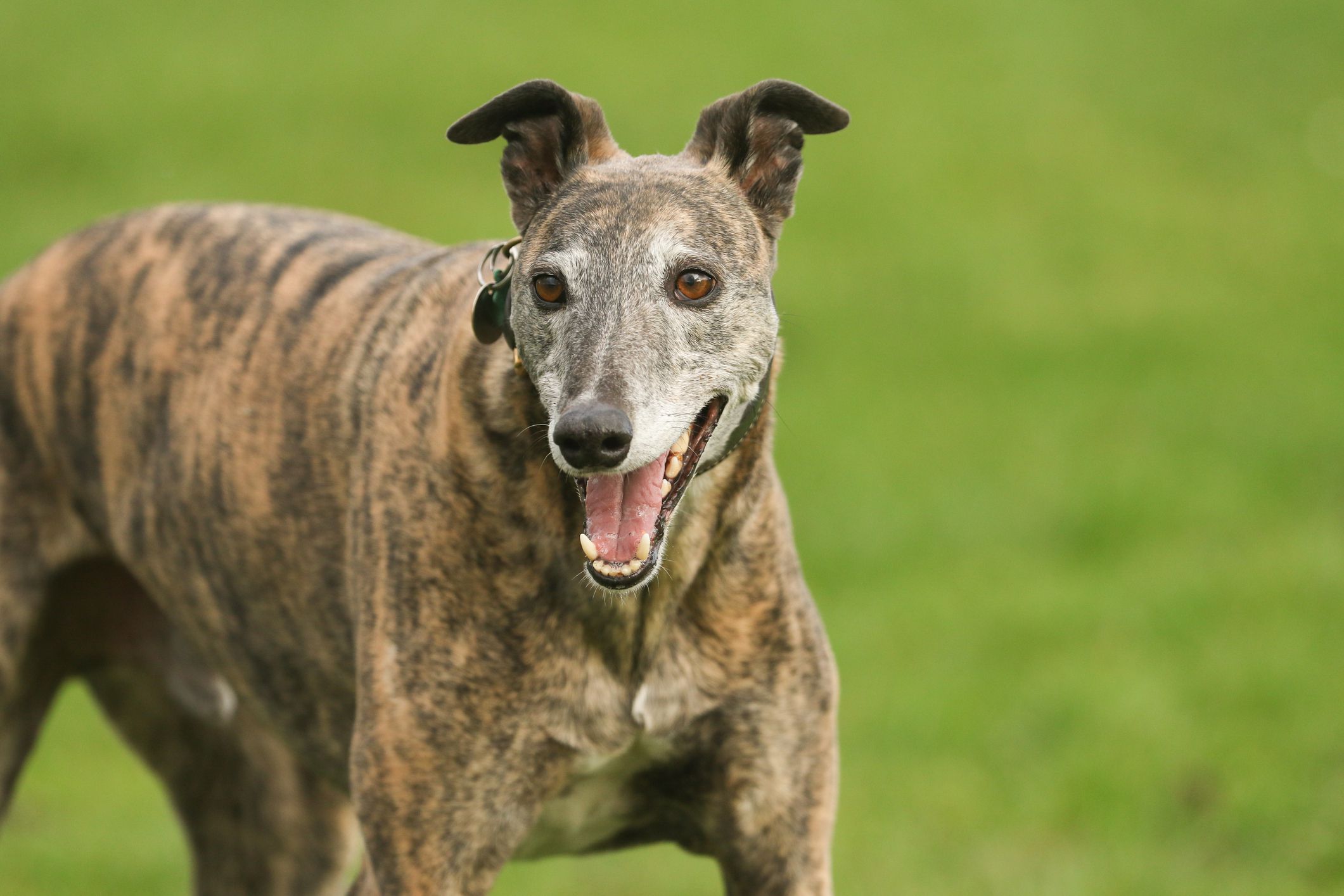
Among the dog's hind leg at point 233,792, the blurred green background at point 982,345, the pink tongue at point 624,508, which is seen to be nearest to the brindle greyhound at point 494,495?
the pink tongue at point 624,508

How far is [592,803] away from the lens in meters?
3.88

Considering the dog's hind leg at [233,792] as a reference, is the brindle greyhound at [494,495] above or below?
above

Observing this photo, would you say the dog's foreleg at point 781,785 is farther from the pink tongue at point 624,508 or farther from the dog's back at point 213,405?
the dog's back at point 213,405

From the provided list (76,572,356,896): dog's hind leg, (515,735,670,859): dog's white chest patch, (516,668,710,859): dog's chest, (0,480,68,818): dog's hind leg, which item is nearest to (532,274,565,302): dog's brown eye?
(516,668,710,859): dog's chest

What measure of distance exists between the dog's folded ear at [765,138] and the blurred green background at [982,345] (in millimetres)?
3576

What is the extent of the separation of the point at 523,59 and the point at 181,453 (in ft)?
41.7

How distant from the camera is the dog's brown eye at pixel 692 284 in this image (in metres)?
3.42

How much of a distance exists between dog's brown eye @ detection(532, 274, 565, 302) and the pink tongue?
0.34m

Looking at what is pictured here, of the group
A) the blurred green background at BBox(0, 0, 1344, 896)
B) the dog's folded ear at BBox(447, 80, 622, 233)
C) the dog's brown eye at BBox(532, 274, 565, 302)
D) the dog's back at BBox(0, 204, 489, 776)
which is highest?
the dog's folded ear at BBox(447, 80, 622, 233)

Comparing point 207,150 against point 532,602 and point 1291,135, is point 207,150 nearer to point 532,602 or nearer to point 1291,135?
point 1291,135

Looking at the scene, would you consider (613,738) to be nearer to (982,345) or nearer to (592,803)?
(592,803)

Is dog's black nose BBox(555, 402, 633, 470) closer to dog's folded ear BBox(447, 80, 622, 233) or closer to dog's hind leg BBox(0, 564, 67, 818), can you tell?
dog's folded ear BBox(447, 80, 622, 233)

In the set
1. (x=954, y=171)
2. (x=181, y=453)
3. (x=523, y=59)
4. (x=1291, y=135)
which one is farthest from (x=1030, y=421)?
(x=181, y=453)

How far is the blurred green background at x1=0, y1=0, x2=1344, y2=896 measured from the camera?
7.47 meters
